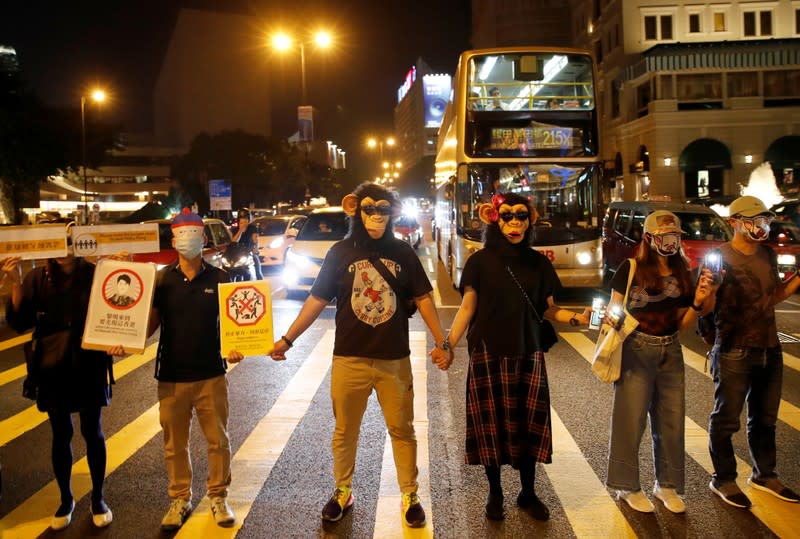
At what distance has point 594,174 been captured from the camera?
1372cm

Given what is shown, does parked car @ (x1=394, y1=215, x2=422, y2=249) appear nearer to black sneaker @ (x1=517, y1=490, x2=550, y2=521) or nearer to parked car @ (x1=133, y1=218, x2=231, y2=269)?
parked car @ (x1=133, y1=218, x2=231, y2=269)

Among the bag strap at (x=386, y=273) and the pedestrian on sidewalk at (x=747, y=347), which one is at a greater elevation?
the bag strap at (x=386, y=273)

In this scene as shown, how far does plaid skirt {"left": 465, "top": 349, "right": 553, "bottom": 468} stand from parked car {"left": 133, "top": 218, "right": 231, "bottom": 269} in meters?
9.41

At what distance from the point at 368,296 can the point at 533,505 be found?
172 cm

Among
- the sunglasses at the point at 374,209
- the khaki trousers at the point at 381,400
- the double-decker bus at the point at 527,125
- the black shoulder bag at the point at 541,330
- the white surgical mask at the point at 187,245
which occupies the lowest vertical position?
the khaki trousers at the point at 381,400

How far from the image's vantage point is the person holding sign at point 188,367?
14.5ft

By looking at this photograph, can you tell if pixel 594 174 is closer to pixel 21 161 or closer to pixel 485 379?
pixel 485 379

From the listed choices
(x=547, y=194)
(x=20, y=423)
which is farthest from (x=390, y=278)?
(x=547, y=194)

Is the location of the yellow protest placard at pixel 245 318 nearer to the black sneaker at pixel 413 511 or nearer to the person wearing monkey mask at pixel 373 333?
the person wearing monkey mask at pixel 373 333

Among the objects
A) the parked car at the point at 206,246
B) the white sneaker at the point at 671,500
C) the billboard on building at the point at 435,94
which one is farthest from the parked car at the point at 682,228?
the billboard on building at the point at 435,94

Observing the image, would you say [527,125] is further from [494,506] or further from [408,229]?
[408,229]

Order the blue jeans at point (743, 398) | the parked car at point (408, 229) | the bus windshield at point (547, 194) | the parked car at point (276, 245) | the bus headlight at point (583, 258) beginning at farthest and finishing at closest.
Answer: the parked car at point (408, 229) → the parked car at point (276, 245) → the bus headlight at point (583, 258) → the bus windshield at point (547, 194) → the blue jeans at point (743, 398)

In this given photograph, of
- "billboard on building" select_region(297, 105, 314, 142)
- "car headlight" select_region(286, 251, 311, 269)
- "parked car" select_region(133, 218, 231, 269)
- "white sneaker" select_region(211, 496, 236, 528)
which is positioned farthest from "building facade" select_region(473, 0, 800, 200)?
"white sneaker" select_region(211, 496, 236, 528)

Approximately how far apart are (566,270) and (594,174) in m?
1.94
